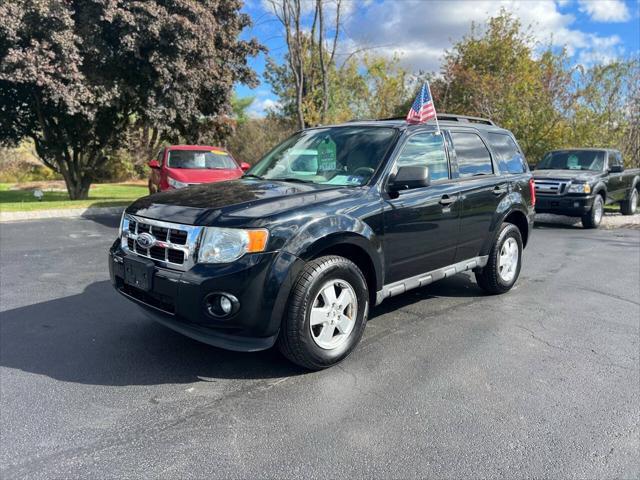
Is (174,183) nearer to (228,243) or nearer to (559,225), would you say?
(228,243)

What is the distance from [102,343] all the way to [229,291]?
1634 mm

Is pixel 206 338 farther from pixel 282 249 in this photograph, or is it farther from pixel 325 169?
pixel 325 169

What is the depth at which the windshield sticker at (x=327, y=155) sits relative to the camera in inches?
169

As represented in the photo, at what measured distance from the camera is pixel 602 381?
138 inches

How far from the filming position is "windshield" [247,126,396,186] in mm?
4102

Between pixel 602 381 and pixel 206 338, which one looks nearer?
pixel 206 338

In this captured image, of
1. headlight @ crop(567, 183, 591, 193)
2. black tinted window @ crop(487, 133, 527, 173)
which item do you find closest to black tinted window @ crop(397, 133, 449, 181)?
black tinted window @ crop(487, 133, 527, 173)

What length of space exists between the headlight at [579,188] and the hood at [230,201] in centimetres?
924

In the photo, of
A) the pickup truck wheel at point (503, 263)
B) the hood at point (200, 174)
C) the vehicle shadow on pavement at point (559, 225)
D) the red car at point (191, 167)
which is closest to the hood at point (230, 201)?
the pickup truck wheel at point (503, 263)

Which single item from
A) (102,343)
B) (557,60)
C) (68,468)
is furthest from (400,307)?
(557,60)

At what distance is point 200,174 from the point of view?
36.2 feet

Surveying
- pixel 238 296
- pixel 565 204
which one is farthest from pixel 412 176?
pixel 565 204

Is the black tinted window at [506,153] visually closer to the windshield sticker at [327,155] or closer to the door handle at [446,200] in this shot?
the door handle at [446,200]

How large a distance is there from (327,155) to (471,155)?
5.46 ft
